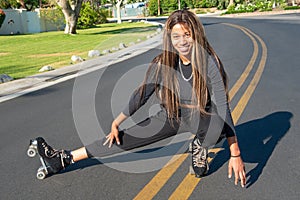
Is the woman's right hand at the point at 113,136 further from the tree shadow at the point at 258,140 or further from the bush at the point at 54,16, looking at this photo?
the bush at the point at 54,16

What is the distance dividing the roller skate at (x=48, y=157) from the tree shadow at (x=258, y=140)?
4.72 ft

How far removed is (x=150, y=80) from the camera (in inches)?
136

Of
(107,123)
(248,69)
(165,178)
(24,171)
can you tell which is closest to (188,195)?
(165,178)

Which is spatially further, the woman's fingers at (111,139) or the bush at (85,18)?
the bush at (85,18)

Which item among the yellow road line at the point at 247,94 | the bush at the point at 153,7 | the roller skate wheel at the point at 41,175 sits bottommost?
the bush at the point at 153,7

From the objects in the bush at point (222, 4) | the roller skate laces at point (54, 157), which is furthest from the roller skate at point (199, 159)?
the bush at point (222, 4)

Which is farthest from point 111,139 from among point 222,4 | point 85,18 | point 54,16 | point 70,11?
point 222,4

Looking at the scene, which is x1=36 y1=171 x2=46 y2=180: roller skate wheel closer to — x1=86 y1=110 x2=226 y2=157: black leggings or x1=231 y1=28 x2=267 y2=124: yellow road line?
x1=86 y1=110 x2=226 y2=157: black leggings

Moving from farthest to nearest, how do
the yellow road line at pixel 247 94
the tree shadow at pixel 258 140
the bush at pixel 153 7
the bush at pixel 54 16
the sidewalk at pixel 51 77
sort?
1. the bush at pixel 153 7
2. the bush at pixel 54 16
3. the sidewalk at pixel 51 77
4. the yellow road line at pixel 247 94
5. the tree shadow at pixel 258 140

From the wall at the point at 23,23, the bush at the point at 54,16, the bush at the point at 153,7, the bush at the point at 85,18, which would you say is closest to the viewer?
the wall at the point at 23,23

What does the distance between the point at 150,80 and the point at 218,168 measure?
117 cm

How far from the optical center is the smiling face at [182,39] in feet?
10.2

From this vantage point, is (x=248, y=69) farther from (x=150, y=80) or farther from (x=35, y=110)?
(x=150, y=80)

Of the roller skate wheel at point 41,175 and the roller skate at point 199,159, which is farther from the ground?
the roller skate at point 199,159
